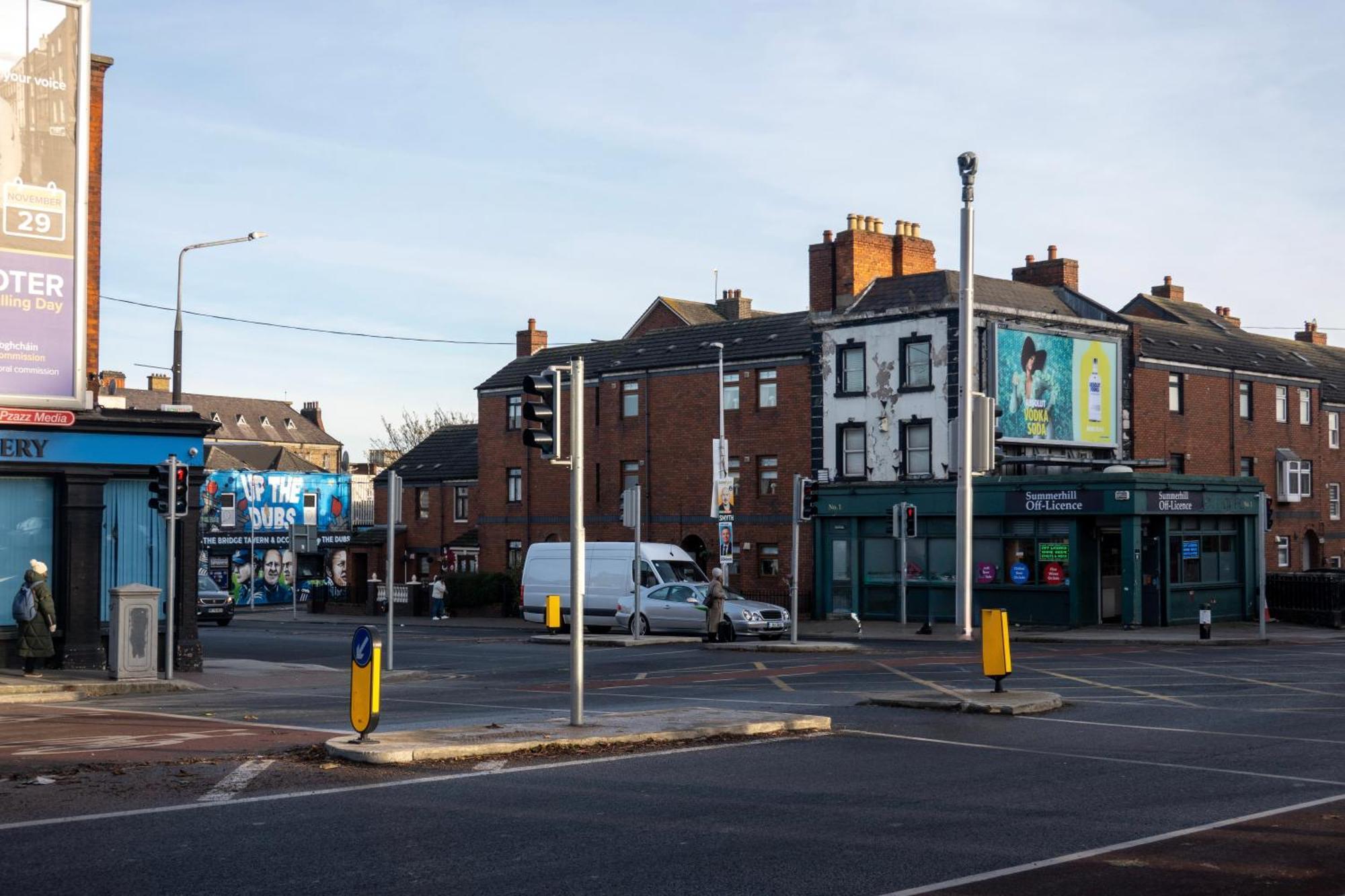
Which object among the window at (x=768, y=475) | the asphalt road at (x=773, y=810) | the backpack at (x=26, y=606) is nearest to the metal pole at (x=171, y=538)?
the backpack at (x=26, y=606)

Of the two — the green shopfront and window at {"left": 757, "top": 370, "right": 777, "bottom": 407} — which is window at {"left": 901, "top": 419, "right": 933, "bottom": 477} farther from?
window at {"left": 757, "top": 370, "right": 777, "bottom": 407}

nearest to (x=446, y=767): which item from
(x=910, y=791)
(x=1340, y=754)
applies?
(x=910, y=791)

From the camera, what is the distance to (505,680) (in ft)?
77.8

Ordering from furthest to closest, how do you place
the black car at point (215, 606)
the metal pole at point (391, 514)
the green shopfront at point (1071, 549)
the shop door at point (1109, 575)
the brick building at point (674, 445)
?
the brick building at point (674, 445), the black car at point (215, 606), the shop door at point (1109, 575), the green shopfront at point (1071, 549), the metal pole at point (391, 514)

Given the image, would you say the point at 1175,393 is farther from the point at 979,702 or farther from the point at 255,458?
the point at 255,458

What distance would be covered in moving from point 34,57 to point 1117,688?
1779cm

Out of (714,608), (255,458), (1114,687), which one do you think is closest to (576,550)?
(1114,687)

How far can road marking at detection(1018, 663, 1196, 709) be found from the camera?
19031 millimetres

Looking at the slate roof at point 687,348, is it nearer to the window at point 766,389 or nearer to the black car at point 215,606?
the window at point 766,389

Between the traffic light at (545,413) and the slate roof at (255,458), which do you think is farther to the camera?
the slate roof at (255,458)

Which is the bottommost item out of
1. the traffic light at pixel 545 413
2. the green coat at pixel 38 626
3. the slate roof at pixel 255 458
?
the green coat at pixel 38 626

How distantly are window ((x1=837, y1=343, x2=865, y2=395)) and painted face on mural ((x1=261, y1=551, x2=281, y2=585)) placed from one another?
34.6m

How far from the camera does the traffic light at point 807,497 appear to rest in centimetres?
3173

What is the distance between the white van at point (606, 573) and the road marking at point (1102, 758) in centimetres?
2057
